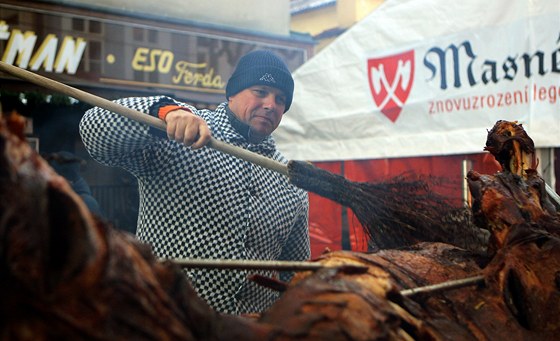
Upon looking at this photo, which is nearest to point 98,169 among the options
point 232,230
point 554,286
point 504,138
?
point 232,230

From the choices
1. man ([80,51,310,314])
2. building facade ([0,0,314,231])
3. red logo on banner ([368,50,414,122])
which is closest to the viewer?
man ([80,51,310,314])

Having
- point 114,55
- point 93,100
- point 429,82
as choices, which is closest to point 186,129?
point 93,100

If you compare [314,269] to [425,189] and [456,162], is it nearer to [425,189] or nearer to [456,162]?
[425,189]

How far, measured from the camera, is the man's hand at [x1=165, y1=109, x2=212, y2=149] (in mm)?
2488

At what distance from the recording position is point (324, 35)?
13906 millimetres

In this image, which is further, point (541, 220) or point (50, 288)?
point (541, 220)

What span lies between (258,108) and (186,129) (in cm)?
83

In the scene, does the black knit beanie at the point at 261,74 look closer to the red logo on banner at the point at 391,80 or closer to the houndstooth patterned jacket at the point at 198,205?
the houndstooth patterned jacket at the point at 198,205

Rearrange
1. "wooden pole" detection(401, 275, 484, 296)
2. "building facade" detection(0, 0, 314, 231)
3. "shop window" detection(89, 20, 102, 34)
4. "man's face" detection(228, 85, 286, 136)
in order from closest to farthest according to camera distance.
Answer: "wooden pole" detection(401, 275, 484, 296) → "man's face" detection(228, 85, 286, 136) → "building facade" detection(0, 0, 314, 231) → "shop window" detection(89, 20, 102, 34)

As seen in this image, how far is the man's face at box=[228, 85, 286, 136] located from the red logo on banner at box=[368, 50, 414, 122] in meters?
2.56

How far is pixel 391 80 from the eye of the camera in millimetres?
5652

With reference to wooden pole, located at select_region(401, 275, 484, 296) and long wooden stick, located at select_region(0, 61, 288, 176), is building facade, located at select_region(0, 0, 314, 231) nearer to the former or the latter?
long wooden stick, located at select_region(0, 61, 288, 176)

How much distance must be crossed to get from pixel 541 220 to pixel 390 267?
92 centimetres

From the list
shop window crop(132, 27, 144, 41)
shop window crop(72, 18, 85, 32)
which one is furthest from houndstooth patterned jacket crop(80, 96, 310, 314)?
shop window crop(132, 27, 144, 41)
